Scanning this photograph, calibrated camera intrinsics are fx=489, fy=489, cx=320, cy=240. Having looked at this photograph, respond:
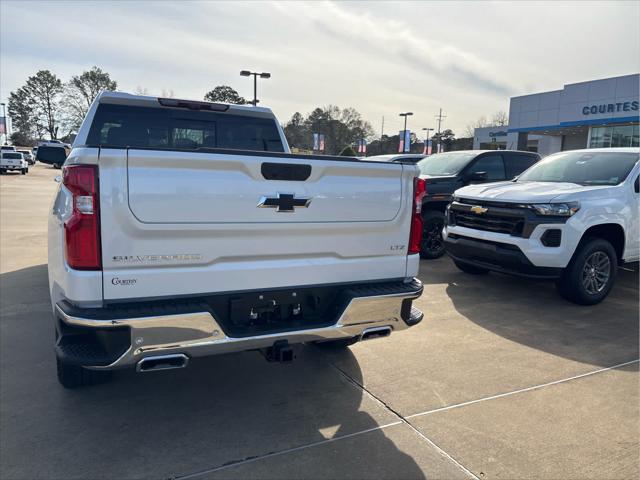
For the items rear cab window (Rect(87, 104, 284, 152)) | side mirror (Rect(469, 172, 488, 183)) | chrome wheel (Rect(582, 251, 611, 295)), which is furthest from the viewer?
side mirror (Rect(469, 172, 488, 183))

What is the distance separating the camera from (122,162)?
8.02ft

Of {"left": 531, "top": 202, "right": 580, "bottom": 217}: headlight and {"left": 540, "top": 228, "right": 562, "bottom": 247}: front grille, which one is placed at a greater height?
{"left": 531, "top": 202, "right": 580, "bottom": 217}: headlight

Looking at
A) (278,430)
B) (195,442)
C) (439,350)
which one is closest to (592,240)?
(439,350)

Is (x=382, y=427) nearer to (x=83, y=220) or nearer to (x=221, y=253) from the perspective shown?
(x=221, y=253)

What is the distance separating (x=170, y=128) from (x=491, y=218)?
13.5 feet

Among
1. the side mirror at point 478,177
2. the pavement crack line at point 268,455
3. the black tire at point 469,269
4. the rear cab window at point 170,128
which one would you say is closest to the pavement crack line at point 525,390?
the pavement crack line at point 268,455

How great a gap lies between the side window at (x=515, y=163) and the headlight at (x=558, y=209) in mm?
3558

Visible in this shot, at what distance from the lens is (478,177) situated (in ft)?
27.6

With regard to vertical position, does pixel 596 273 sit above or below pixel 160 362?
below

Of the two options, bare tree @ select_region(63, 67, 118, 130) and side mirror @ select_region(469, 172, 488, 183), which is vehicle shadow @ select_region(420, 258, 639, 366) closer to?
side mirror @ select_region(469, 172, 488, 183)

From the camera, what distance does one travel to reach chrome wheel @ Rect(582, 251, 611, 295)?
599 cm

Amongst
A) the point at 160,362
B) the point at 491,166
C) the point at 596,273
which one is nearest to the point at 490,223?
the point at 596,273

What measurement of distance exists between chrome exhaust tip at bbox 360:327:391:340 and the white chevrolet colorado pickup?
10.5 ft

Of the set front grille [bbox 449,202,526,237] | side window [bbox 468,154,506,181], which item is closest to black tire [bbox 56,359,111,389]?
front grille [bbox 449,202,526,237]
